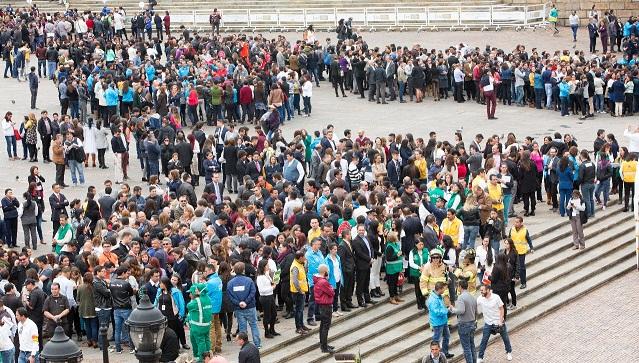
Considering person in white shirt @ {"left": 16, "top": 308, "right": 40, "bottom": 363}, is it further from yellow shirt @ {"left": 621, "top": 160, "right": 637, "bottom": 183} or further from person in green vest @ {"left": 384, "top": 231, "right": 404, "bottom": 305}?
yellow shirt @ {"left": 621, "top": 160, "right": 637, "bottom": 183}

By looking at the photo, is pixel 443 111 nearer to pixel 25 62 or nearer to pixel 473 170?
pixel 473 170

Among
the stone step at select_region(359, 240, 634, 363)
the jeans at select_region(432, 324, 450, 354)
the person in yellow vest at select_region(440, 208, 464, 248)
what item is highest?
the person in yellow vest at select_region(440, 208, 464, 248)

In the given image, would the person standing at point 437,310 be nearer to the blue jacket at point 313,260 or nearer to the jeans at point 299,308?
the blue jacket at point 313,260

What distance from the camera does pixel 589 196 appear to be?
31.3 m

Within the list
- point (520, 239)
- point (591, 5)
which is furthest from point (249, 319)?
point (591, 5)

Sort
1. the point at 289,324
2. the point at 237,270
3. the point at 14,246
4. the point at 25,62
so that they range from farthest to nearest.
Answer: the point at 25,62 → the point at 14,246 → the point at 289,324 → the point at 237,270

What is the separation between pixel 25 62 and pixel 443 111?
48.8 ft

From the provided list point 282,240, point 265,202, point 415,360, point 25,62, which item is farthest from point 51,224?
point 25,62

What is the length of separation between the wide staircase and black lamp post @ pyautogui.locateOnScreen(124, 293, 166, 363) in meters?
6.03

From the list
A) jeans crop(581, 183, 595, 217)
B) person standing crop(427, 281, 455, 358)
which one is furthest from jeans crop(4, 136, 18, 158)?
person standing crop(427, 281, 455, 358)

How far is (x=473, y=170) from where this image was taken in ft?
104

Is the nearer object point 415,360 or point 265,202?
point 415,360

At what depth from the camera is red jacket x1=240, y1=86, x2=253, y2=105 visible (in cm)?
4016

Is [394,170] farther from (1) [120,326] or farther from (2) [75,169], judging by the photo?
(1) [120,326]
